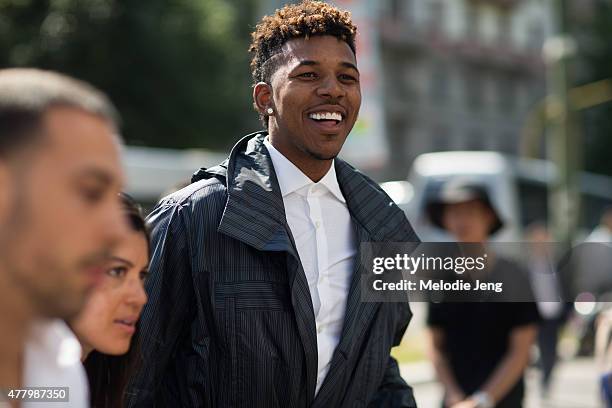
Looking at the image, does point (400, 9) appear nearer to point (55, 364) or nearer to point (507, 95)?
point (507, 95)

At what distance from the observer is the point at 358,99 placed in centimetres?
347

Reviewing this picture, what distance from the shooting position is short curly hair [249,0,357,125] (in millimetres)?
3430

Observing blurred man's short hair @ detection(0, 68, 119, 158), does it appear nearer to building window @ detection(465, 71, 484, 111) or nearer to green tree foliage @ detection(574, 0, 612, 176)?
green tree foliage @ detection(574, 0, 612, 176)

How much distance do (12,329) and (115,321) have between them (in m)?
1.21

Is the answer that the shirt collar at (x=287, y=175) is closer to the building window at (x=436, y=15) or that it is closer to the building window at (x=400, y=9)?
the building window at (x=400, y=9)

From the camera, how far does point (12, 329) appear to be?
4.37 ft

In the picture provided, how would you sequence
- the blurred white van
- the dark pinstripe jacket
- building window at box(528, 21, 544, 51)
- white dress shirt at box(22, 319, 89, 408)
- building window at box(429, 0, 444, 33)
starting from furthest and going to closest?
1. building window at box(528, 21, 544, 51)
2. building window at box(429, 0, 444, 33)
3. the blurred white van
4. the dark pinstripe jacket
5. white dress shirt at box(22, 319, 89, 408)

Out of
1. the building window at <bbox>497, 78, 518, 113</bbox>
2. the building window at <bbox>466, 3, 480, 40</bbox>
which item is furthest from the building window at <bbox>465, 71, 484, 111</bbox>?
the building window at <bbox>466, 3, 480, 40</bbox>

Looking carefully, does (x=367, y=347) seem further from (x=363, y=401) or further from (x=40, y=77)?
(x=40, y=77)

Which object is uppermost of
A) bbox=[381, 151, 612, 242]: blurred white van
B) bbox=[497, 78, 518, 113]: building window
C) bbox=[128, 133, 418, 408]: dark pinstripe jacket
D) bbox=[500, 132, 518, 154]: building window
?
bbox=[497, 78, 518, 113]: building window

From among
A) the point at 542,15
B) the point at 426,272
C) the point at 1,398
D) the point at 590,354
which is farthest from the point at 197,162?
the point at 542,15

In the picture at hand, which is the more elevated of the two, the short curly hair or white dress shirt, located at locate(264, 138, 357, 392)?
the short curly hair

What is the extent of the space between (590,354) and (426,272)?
1078 cm

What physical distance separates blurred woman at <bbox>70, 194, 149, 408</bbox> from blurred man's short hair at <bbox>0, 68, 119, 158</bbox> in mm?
1068
